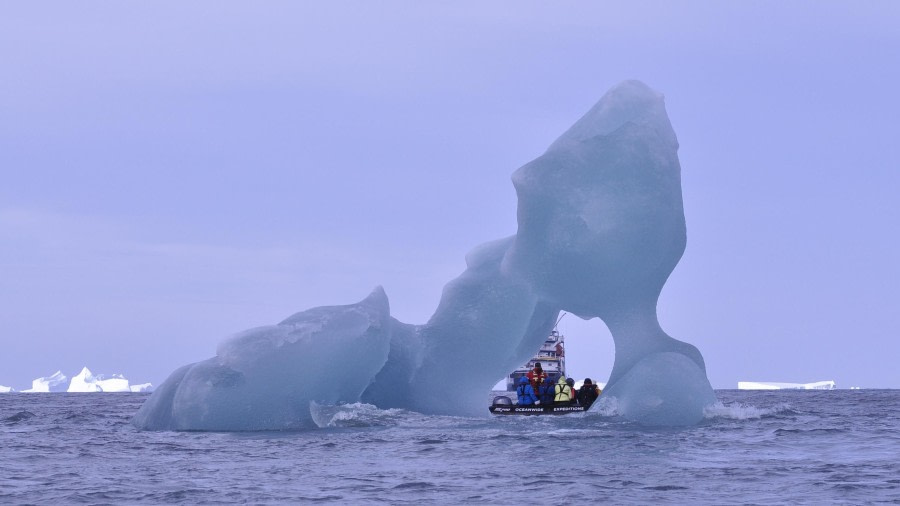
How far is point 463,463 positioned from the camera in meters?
16.7

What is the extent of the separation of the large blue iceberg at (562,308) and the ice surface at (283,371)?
0.03 meters

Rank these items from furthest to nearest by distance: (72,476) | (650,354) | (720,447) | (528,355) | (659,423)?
(528,355) → (650,354) → (659,423) → (720,447) → (72,476)

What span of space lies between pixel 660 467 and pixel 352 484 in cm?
446

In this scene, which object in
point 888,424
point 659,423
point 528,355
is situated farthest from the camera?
point 528,355

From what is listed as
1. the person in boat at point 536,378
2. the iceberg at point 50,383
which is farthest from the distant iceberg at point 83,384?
the person in boat at point 536,378

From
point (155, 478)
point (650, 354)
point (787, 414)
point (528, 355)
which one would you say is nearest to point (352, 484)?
point (155, 478)

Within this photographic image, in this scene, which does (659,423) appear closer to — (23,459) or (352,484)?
(352,484)

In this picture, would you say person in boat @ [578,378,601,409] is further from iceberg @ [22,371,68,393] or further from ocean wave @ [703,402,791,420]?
iceberg @ [22,371,68,393]

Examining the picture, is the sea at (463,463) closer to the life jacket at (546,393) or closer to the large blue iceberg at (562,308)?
the large blue iceberg at (562,308)

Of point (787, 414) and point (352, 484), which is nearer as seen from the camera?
point (352, 484)

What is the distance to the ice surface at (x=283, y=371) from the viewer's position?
884 inches

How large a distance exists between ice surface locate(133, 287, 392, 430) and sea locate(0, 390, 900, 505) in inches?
22.2

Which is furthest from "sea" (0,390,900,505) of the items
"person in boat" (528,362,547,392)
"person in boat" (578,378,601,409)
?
"person in boat" (528,362,547,392)

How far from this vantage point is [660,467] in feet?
51.7
